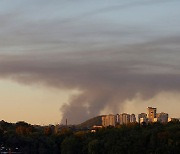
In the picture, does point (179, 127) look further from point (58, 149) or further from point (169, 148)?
point (58, 149)

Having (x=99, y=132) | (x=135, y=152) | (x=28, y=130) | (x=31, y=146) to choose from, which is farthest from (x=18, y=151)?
(x=28, y=130)

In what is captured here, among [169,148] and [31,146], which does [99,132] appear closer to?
[31,146]

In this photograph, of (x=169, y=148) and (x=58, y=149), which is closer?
(x=169, y=148)

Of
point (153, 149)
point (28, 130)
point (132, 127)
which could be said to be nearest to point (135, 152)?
point (153, 149)

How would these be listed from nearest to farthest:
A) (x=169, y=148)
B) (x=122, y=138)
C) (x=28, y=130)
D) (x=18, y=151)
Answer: (x=169, y=148), (x=122, y=138), (x=18, y=151), (x=28, y=130)

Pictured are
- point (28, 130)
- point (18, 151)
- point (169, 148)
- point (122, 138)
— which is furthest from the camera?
point (28, 130)
